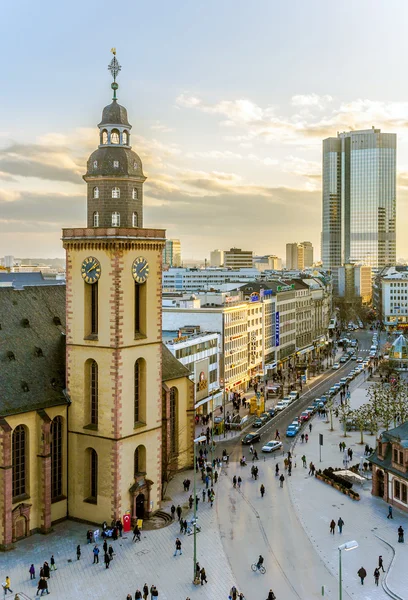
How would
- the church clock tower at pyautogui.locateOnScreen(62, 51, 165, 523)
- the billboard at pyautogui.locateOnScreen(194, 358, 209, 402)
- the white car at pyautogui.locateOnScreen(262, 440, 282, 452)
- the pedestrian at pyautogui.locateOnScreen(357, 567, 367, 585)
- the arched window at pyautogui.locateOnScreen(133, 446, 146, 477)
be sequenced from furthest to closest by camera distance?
the billboard at pyautogui.locateOnScreen(194, 358, 209, 402) → the white car at pyautogui.locateOnScreen(262, 440, 282, 452) → the arched window at pyautogui.locateOnScreen(133, 446, 146, 477) → the church clock tower at pyautogui.locateOnScreen(62, 51, 165, 523) → the pedestrian at pyautogui.locateOnScreen(357, 567, 367, 585)

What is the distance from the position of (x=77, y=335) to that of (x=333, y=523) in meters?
26.5

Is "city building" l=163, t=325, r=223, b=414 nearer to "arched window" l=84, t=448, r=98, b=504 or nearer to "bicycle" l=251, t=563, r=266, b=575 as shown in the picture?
"arched window" l=84, t=448, r=98, b=504

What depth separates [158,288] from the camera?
6269 centimetres

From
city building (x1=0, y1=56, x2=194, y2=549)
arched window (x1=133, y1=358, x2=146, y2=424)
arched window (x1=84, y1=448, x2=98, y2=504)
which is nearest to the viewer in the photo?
city building (x1=0, y1=56, x2=194, y2=549)

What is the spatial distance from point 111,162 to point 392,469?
37416 mm

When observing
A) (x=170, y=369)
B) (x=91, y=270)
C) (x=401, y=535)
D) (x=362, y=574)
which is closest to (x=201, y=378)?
(x=170, y=369)

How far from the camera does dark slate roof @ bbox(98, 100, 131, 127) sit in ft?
198

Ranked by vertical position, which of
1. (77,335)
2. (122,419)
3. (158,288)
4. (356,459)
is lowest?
(356,459)

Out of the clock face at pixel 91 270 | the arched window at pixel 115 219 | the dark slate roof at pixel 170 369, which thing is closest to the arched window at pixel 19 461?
the clock face at pixel 91 270

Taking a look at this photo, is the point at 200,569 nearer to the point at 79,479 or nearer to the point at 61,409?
the point at 79,479

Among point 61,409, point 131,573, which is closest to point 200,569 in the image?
point 131,573

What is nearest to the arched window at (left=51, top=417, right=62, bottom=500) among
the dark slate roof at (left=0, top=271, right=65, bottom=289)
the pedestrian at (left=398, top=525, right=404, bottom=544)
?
the pedestrian at (left=398, top=525, right=404, bottom=544)

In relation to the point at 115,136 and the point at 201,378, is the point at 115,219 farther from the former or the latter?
the point at 201,378

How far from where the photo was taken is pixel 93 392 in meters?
60.6
